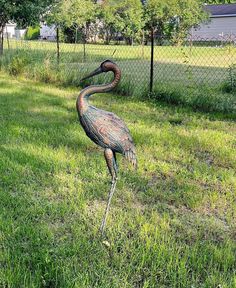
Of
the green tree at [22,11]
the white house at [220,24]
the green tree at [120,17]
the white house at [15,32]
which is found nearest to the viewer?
the green tree at [22,11]

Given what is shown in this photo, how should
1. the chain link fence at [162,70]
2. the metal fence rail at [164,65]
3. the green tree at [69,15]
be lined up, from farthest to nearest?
the green tree at [69,15] < the metal fence rail at [164,65] < the chain link fence at [162,70]

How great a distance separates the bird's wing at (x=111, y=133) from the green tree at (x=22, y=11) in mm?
10588

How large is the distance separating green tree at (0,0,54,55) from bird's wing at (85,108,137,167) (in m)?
10.6

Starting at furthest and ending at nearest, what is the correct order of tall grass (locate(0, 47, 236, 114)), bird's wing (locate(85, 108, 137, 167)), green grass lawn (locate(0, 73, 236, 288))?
tall grass (locate(0, 47, 236, 114)), bird's wing (locate(85, 108, 137, 167)), green grass lawn (locate(0, 73, 236, 288))

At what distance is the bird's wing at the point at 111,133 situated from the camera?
8.84ft

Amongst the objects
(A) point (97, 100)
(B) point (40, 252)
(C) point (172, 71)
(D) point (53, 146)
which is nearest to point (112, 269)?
(B) point (40, 252)

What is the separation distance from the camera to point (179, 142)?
5.27 m

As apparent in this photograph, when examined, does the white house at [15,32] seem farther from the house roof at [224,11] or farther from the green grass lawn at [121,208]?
the house roof at [224,11]

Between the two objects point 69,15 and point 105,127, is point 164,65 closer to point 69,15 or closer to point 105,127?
point 69,15

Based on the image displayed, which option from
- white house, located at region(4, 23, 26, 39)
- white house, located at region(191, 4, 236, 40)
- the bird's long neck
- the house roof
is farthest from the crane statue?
the house roof

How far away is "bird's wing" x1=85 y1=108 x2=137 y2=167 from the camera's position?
2.69 meters

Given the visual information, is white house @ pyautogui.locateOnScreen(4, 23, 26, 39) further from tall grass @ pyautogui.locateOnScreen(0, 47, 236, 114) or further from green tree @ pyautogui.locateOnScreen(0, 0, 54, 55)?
tall grass @ pyautogui.locateOnScreen(0, 47, 236, 114)

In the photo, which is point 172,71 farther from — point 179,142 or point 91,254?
point 91,254

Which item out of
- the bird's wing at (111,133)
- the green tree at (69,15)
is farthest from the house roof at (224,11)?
the bird's wing at (111,133)
